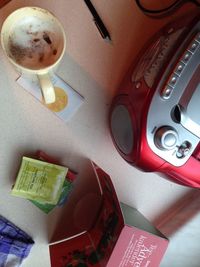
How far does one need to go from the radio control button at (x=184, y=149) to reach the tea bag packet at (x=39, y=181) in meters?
0.22

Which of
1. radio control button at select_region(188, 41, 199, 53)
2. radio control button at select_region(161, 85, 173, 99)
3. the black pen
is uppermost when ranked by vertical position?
the black pen

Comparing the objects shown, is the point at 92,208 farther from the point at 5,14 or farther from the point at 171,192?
the point at 5,14

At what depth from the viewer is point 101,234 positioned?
29.7 inches

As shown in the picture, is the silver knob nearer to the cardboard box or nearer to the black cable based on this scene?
the cardboard box

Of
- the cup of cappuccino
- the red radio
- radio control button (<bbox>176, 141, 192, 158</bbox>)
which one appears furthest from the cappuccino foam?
radio control button (<bbox>176, 141, 192, 158</bbox>)

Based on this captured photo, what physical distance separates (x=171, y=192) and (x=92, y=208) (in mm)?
174

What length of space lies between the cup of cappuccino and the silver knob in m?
0.20

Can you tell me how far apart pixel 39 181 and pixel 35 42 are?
0.26 meters

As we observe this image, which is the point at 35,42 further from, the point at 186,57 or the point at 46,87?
the point at 186,57

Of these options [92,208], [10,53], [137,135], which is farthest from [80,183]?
[10,53]

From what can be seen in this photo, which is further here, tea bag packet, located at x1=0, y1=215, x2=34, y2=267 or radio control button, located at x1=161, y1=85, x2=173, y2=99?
tea bag packet, located at x1=0, y1=215, x2=34, y2=267

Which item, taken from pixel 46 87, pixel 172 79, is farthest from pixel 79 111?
pixel 172 79

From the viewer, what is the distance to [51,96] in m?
0.73

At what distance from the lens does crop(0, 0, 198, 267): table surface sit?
2.46ft
